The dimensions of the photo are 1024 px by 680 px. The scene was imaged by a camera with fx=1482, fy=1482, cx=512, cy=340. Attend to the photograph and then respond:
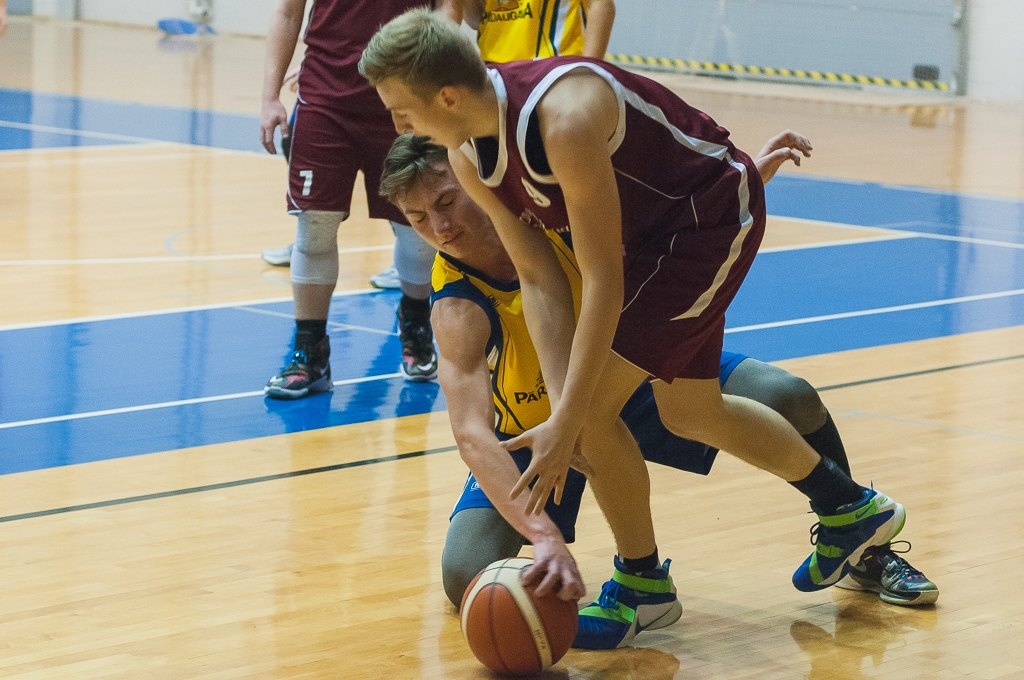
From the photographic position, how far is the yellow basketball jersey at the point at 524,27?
5.55m

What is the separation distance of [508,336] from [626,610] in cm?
71

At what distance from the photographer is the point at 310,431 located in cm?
500

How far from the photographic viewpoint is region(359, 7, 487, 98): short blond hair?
2684 millimetres

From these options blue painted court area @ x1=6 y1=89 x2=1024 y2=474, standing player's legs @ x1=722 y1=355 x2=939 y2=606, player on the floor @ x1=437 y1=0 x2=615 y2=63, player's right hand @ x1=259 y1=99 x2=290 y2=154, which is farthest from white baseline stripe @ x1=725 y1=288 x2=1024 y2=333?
standing player's legs @ x1=722 y1=355 x2=939 y2=606

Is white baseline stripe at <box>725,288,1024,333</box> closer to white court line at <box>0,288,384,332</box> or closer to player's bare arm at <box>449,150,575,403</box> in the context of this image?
white court line at <box>0,288,384,332</box>

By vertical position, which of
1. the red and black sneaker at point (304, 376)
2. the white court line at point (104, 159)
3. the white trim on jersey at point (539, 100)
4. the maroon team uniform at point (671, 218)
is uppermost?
the white trim on jersey at point (539, 100)

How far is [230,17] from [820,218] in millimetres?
17323

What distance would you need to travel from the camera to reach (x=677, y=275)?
3146 millimetres

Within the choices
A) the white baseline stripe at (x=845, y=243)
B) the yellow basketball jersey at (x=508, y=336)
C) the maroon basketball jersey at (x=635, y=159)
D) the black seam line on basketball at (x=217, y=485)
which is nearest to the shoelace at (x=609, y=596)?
the yellow basketball jersey at (x=508, y=336)

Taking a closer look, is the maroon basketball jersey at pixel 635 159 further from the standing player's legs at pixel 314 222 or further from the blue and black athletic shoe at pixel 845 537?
the standing player's legs at pixel 314 222

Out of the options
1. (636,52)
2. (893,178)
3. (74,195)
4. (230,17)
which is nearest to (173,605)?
(74,195)

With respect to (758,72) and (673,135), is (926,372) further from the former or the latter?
(758,72)

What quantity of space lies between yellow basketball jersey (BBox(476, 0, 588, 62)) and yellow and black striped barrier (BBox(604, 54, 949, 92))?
1268 centimetres

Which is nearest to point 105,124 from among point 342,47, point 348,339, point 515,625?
point 348,339
